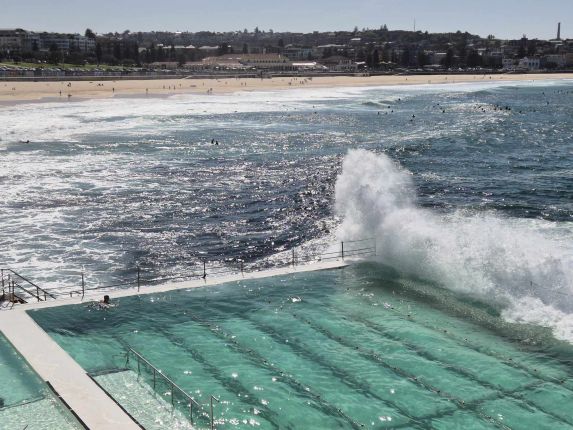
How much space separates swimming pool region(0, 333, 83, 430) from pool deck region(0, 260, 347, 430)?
0.20m

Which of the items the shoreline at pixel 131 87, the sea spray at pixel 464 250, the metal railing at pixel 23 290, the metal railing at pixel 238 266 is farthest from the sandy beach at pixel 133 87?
the metal railing at pixel 23 290

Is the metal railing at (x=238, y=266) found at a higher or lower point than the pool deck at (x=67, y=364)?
lower

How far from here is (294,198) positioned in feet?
147

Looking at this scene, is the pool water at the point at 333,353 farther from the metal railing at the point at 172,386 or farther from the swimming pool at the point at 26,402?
the swimming pool at the point at 26,402

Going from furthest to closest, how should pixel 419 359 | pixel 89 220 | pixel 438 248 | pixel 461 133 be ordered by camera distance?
pixel 461 133 < pixel 89 220 < pixel 438 248 < pixel 419 359

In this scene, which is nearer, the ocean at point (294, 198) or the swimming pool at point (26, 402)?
the swimming pool at point (26, 402)

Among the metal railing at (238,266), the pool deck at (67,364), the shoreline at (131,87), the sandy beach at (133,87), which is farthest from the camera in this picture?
the sandy beach at (133,87)

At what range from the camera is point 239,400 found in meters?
16.9

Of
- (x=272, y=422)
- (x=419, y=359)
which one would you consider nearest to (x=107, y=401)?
(x=272, y=422)

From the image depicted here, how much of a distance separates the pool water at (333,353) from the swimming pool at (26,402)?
1528mm

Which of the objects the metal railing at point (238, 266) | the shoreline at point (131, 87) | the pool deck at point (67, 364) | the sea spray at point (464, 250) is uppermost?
the shoreline at point (131, 87)

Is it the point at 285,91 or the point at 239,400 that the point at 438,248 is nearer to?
the point at 239,400

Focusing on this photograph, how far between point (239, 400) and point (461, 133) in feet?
217

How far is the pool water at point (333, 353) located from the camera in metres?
16.5
